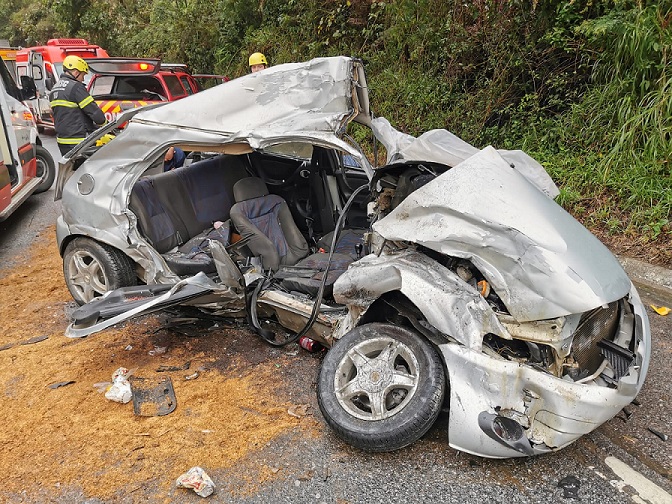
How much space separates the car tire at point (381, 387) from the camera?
2570 mm

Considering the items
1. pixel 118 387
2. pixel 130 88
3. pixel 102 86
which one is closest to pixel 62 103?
pixel 130 88

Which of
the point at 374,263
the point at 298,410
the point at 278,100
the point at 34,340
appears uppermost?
the point at 278,100

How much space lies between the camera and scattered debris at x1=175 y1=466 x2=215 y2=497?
8.14ft

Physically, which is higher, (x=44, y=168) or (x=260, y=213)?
(x=260, y=213)

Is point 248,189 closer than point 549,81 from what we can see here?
Yes

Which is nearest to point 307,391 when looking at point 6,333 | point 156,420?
point 156,420

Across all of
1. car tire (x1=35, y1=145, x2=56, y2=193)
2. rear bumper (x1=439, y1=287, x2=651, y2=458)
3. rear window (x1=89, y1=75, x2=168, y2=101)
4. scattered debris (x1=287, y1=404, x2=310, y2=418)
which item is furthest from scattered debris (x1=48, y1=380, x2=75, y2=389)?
rear window (x1=89, y1=75, x2=168, y2=101)

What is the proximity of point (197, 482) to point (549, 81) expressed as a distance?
20.5 feet

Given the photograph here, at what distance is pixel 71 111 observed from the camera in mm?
6758

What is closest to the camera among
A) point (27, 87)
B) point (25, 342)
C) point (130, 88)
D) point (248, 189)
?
point (25, 342)

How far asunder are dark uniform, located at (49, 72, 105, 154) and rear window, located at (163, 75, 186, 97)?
10.1ft

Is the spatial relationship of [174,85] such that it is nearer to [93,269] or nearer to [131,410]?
[93,269]

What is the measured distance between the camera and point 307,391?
10.8 ft

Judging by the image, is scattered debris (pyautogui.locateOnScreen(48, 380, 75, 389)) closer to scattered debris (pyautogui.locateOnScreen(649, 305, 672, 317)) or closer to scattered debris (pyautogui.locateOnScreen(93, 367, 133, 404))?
scattered debris (pyautogui.locateOnScreen(93, 367, 133, 404))
